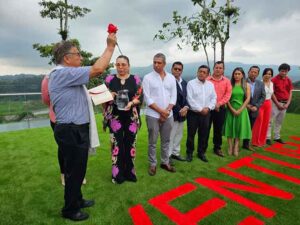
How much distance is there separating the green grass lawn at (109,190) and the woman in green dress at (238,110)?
43 cm

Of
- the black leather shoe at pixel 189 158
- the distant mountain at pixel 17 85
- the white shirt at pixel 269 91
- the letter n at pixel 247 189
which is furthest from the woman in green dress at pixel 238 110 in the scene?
the distant mountain at pixel 17 85

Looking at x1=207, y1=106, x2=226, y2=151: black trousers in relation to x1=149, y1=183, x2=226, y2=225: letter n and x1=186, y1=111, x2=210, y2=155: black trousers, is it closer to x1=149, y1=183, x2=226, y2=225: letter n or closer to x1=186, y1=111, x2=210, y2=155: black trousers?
x1=186, y1=111, x2=210, y2=155: black trousers

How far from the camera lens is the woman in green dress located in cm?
407

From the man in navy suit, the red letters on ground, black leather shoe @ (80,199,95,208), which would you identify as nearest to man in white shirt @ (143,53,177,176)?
the man in navy suit

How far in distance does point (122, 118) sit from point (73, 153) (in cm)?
94

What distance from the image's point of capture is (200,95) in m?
3.73

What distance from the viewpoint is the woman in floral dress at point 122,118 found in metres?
2.89

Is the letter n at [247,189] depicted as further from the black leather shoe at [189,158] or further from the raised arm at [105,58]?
the raised arm at [105,58]

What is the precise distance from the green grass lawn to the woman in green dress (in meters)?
0.43

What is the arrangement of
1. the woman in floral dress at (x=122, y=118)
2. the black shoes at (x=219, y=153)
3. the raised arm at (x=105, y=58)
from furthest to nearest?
the black shoes at (x=219, y=153)
the woman in floral dress at (x=122, y=118)
the raised arm at (x=105, y=58)

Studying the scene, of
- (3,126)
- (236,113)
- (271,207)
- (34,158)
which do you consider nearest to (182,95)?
(236,113)

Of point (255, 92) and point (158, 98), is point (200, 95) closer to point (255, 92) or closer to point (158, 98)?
point (158, 98)

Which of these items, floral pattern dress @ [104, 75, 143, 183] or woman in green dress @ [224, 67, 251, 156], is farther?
woman in green dress @ [224, 67, 251, 156]

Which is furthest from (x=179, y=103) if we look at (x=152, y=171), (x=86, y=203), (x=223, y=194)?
(x=86, y=203)
